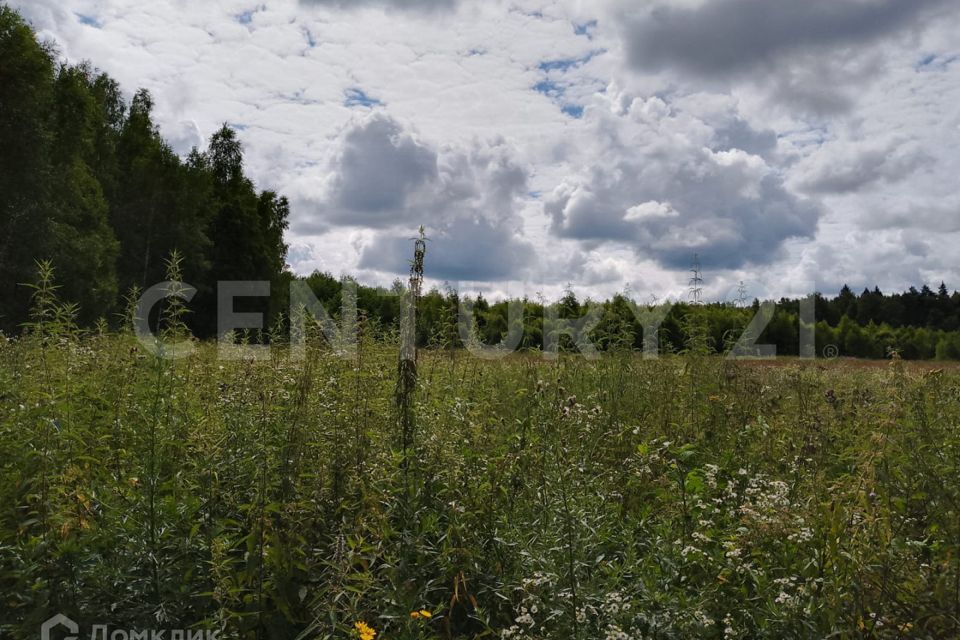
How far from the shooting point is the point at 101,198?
27.1 m

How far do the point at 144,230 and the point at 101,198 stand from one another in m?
8.21

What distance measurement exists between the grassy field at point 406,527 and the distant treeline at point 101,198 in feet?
34.3

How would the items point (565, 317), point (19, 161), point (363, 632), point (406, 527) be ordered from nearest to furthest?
1. point (363, 632)
2. point (406, 527)
3. point (565, 317)
4. point (19, 161)

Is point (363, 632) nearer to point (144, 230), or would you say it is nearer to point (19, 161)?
point (19, 161)

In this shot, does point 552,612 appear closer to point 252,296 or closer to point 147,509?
point 147,509

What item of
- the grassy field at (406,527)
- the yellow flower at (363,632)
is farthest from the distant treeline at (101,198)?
the yellow flower at (363,632)

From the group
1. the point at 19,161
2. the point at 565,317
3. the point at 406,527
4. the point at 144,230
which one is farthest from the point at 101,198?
the point at 406,527

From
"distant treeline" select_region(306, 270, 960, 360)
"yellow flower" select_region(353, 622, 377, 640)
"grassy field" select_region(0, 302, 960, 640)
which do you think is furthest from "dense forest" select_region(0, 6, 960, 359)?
"yellow flower" select_region(353, 622, 377, 640)

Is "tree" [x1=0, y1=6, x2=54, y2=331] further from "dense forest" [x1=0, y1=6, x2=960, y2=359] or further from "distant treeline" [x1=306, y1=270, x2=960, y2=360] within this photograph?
"distant treeline" [x1=306, y1=270, x2=960, y2=360]

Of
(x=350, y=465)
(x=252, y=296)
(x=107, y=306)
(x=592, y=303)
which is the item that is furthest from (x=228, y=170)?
(x=350, y=465)

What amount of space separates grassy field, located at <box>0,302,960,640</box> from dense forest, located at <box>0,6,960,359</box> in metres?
2.54

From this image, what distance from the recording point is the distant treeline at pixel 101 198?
22.0 metres

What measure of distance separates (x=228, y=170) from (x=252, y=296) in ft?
27.2

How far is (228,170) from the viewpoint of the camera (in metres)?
42.5
